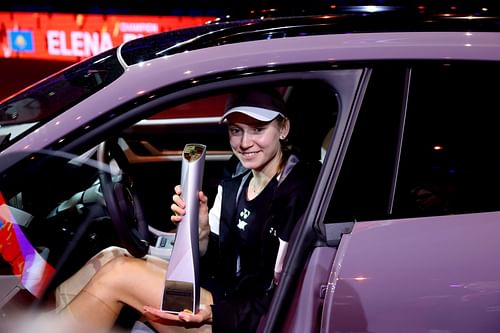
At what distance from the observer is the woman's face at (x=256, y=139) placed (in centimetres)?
194

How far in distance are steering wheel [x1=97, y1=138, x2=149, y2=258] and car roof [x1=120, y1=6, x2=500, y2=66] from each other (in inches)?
17.2

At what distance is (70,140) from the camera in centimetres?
154

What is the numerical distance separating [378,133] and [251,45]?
41 centimetres

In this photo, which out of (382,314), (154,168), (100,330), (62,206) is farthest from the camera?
(154,168)

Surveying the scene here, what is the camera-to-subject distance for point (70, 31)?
320 inches

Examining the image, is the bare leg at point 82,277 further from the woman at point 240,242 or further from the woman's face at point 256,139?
the woman's face at point 256,139

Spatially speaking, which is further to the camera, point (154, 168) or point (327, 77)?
point (154, 168)

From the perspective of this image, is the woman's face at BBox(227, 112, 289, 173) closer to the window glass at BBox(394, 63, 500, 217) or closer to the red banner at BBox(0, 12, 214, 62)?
the window glass at BBox(394, 63, 500, 217)

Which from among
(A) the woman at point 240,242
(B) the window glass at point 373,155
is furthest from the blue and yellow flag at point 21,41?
(B) the window glass at point 373,155

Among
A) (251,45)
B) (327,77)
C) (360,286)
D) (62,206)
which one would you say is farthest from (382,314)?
(62,206)

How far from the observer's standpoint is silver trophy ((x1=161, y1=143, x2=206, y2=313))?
175 cm

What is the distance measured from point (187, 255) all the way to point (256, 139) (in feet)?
1.43

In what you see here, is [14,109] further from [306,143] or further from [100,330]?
[306,143]

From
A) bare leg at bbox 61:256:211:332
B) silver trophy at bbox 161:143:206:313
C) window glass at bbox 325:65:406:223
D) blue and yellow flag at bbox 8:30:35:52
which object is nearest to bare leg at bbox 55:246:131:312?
bare leg at bbox 61:256:211:332
